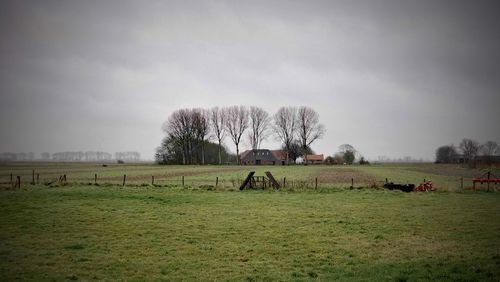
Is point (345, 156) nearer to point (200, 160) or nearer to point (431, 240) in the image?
point (200, 160)

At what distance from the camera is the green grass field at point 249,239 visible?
417 inches

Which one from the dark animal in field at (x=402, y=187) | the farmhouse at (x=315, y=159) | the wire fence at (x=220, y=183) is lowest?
the wire fence at (x=220, y=183)

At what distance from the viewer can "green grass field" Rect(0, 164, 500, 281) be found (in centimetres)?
Answer: 1059

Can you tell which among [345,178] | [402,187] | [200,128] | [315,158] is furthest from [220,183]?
[315,158]

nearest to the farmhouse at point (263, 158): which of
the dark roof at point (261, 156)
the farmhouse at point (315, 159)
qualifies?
the dark roof at point (261, 156)

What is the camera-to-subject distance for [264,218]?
19.5m

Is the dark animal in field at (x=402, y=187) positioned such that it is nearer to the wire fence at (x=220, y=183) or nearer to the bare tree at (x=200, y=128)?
the wire fence at (x=220, y=183)

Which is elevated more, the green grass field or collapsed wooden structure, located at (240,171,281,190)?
collapsed wooden structure, located at (240,171,281,190)

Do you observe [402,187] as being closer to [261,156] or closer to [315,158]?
[261,156]

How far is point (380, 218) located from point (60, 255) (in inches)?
632

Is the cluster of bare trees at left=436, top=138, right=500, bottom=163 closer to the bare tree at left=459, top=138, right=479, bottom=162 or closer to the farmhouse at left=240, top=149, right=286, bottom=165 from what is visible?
the bare tree at left=459, top=138, right=479, bottom=162

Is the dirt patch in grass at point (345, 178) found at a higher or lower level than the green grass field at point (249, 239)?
higher

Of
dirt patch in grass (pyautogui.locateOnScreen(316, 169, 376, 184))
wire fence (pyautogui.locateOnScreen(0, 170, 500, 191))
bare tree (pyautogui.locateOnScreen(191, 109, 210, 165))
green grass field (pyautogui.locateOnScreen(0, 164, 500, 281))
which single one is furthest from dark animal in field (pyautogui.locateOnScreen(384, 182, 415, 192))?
bare tree (pyautogui.locateOnScreen(191, 109, 210, 165))

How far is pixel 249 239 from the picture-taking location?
14.7 metres
